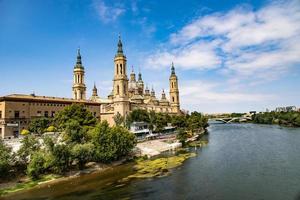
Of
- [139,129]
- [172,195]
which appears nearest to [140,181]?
[172,195]

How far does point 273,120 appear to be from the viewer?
14438cm

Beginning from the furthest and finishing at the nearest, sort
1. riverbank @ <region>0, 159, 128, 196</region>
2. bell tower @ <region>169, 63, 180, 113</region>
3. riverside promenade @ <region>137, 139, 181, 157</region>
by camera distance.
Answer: bell tower @ <region>169, 63, 180, 113</region> < riverside promenade @ <region>137, 139, 181, 157</region> < riverbank @ <region>0, 159, 128, 196</region>

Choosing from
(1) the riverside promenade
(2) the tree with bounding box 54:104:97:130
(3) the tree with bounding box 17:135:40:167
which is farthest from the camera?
(2) the tree with bounding box 54:104:97:130

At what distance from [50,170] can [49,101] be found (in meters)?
32.0

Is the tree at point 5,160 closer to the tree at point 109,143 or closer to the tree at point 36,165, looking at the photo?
the tree at point 36,165

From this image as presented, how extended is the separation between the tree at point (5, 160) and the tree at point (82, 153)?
8437 millimetres

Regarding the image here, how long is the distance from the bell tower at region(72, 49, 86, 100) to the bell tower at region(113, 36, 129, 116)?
1334cm

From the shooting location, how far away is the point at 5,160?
33031 mm

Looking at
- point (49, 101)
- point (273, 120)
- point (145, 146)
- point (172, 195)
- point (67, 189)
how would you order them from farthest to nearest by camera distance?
point (273, 120)
point (49, 101)
point (145, 146)
point (67, 189)
point (172, 195)

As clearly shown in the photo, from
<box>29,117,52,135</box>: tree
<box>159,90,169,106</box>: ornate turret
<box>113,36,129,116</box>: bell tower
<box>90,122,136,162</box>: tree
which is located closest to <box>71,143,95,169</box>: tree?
<box>90,122,136,162</box>: tree

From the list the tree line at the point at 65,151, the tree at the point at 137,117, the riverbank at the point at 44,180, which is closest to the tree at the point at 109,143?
the tree line at the point at 65,151

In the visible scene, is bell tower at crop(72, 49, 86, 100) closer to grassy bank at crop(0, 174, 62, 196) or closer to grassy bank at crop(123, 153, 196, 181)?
grassy bank at crop(123, 153, 196, 181)

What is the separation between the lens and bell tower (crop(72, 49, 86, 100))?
9094 cm

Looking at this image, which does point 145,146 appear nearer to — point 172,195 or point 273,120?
point 172,195
